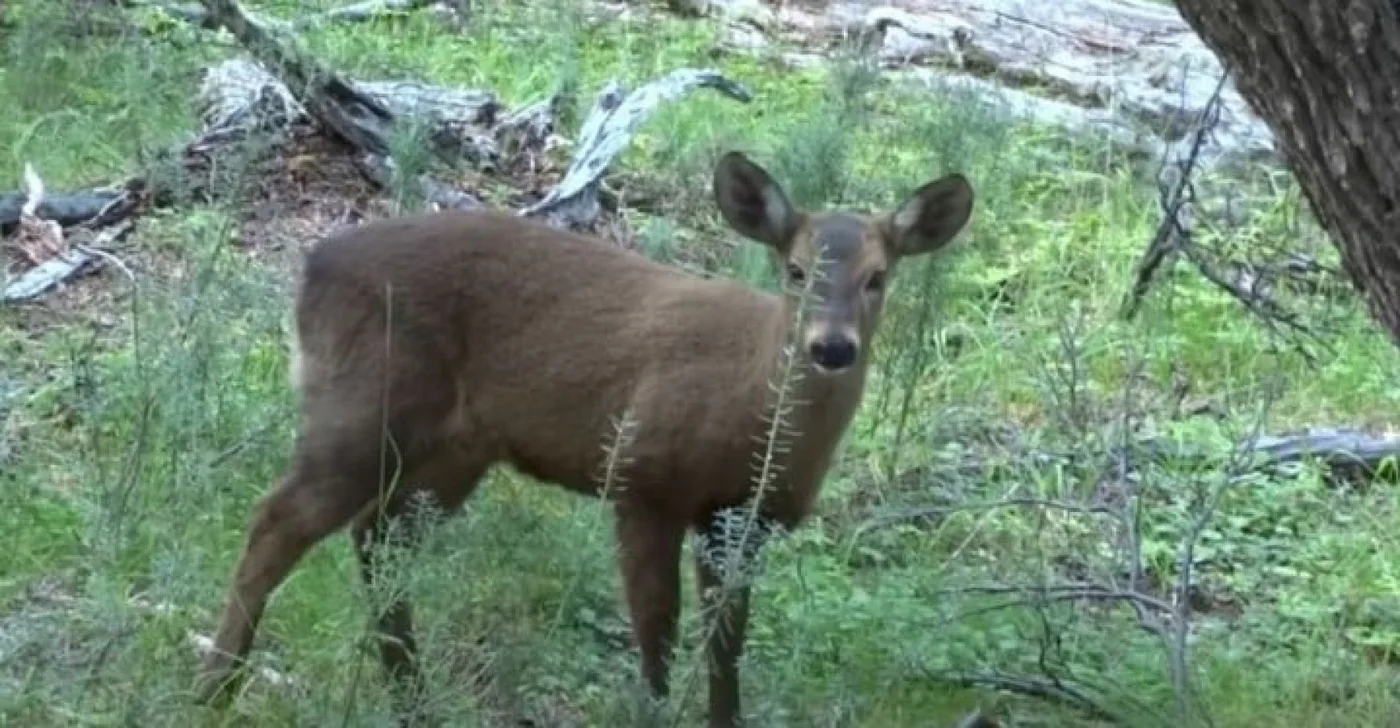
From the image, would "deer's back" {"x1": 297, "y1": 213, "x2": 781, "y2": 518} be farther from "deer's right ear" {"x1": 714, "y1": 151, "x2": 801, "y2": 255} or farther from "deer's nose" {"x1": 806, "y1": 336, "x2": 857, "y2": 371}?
"deer's nose" {"x1": 806, "y1": 336, "x2": 857, "y2": 371}

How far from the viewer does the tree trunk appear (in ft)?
13.6

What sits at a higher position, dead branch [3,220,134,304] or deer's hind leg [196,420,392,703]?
deer's hind leg [196,420,392,703]

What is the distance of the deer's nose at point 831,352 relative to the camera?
574 centimetres

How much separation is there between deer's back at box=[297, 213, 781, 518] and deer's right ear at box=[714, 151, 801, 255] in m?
0.17

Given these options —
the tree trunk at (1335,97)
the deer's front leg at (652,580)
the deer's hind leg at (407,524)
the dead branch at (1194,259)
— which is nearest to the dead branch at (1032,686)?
the deer's front leg at (652,580)

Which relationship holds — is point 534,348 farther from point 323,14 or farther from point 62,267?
point 323,14

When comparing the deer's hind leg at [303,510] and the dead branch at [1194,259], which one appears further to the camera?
the dead branch at [1194,259]

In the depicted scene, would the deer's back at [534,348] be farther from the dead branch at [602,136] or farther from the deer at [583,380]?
the dead branch at [602,136]

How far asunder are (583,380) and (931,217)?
90 centimetres

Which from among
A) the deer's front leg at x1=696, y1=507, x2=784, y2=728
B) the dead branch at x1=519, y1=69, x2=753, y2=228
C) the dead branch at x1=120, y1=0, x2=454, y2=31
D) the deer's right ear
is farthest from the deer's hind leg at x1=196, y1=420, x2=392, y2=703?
the dead branch at x1=120, y1=0, x2=454, y2=31

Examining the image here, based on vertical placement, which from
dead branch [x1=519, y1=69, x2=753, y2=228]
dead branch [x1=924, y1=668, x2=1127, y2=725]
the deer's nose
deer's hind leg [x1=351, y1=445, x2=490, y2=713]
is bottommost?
dead branch [x1=519, y1=69, x2=753, y2=228]

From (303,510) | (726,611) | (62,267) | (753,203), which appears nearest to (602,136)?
(62,267)

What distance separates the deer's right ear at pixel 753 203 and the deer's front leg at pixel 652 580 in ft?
2.37

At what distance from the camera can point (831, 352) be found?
574cm
